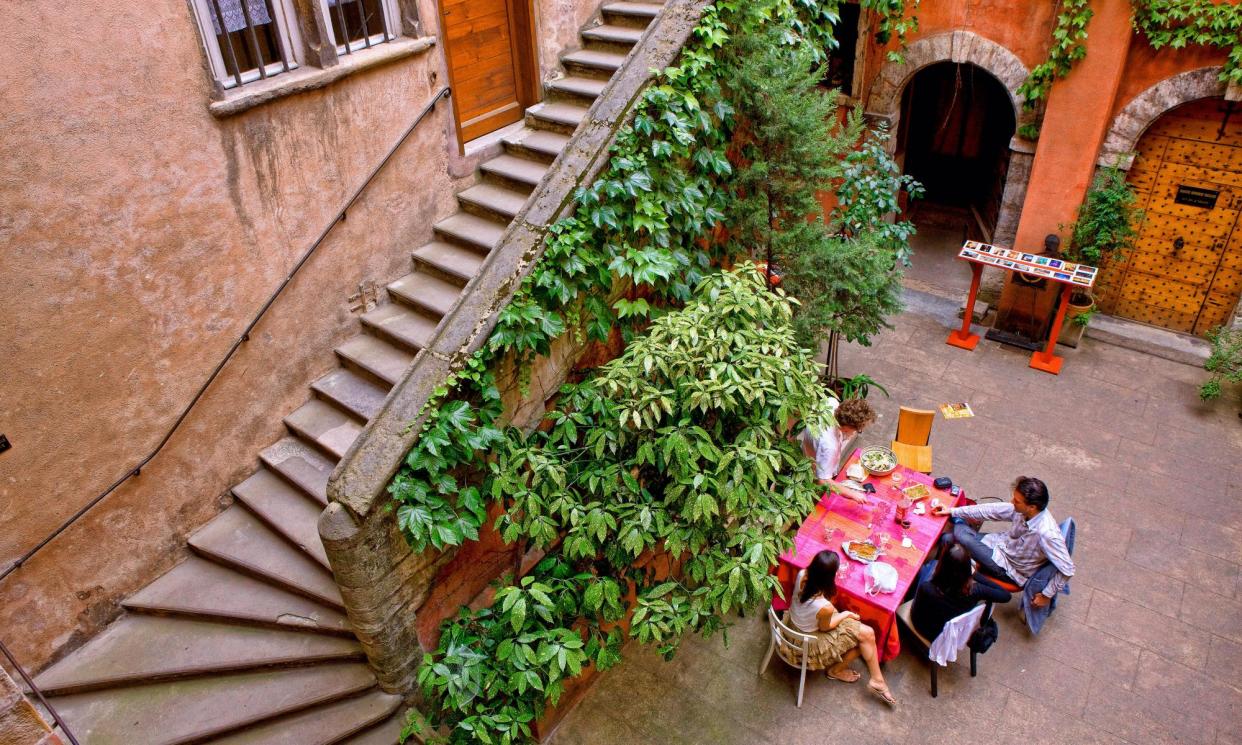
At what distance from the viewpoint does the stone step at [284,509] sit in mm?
5469

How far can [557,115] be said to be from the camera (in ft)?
21.6

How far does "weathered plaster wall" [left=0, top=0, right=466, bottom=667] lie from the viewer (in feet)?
14.3

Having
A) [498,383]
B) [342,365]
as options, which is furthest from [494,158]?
[498,383]

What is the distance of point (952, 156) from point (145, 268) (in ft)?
35.9

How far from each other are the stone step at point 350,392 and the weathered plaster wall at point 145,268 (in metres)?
0.12

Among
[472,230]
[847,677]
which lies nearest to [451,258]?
[472,230]

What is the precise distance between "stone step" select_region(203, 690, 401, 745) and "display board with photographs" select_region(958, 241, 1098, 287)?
723 cm

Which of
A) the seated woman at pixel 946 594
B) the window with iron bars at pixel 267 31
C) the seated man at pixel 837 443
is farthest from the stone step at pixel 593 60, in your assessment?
the seated woman at pixel 946 594

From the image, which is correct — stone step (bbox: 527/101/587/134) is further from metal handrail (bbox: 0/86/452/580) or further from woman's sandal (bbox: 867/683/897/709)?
woman's sandal (bbox: 867/683/897/709)

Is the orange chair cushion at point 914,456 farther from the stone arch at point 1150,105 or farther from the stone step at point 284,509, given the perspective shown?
the stone step at point 284,509

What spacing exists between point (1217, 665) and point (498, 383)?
537cm

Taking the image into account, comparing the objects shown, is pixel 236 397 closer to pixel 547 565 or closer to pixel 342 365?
pixel 342 365

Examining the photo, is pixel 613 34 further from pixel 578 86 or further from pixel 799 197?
pixel 799 197

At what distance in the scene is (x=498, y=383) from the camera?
195 inches
